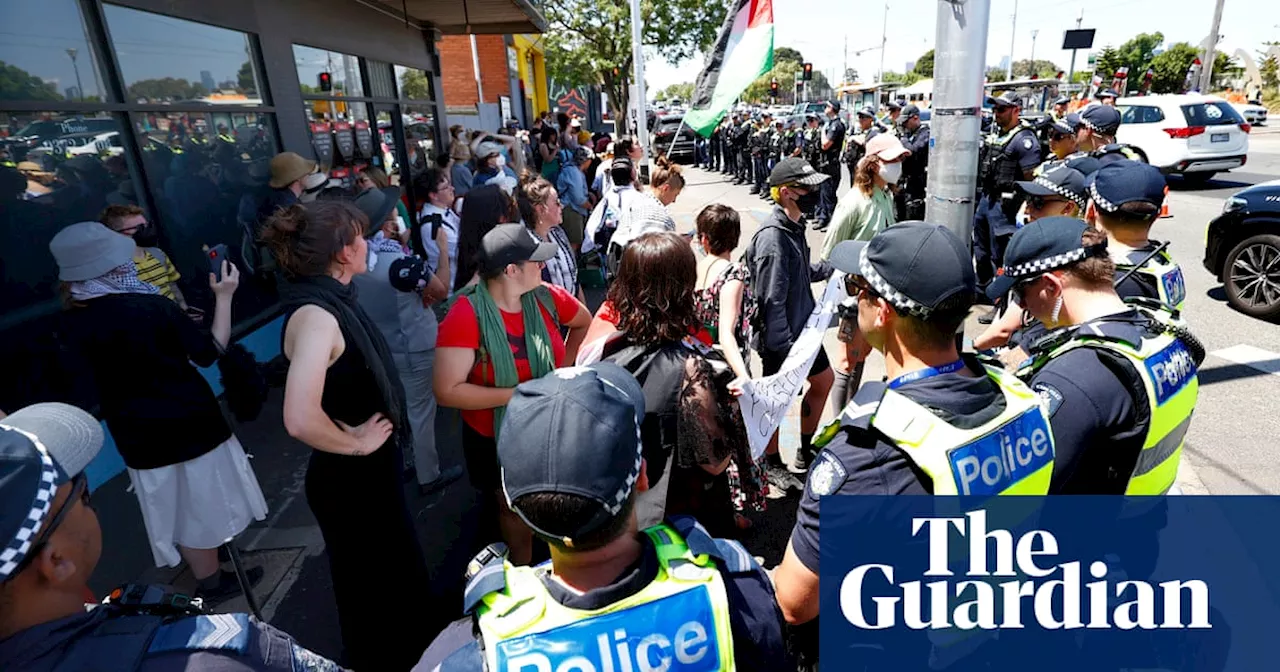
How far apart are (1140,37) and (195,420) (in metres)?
88.7

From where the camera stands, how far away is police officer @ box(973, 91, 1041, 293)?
7.03 metres

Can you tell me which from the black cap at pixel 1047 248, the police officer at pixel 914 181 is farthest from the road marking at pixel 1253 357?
the black cap at pixel 1047 248

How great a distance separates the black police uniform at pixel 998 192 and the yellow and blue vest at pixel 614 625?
6739 millimetres

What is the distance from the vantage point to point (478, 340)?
9.00 feet

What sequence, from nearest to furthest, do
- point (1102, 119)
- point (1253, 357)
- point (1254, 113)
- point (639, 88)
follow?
point (1253, 357), point (1102, 119), point (639, 88), point (1254, 113)

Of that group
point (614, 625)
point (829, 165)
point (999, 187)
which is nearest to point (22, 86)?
point (614, 625)

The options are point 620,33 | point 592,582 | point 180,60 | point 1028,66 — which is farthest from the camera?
point 1028,66

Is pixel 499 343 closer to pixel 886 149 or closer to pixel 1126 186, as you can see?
pixel 1126 186

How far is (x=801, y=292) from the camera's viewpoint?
379 centimetres

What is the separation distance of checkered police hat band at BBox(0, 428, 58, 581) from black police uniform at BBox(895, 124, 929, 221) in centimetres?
964

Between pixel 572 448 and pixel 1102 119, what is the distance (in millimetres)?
6975

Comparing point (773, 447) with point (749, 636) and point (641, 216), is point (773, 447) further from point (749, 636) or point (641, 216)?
point (749, 636)

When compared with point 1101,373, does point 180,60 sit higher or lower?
higher

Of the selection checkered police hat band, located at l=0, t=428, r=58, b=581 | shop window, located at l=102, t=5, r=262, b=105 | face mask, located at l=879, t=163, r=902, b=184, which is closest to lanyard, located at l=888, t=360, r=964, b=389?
checkered police hat band, located at l=0, t=428, r=58, b=581
